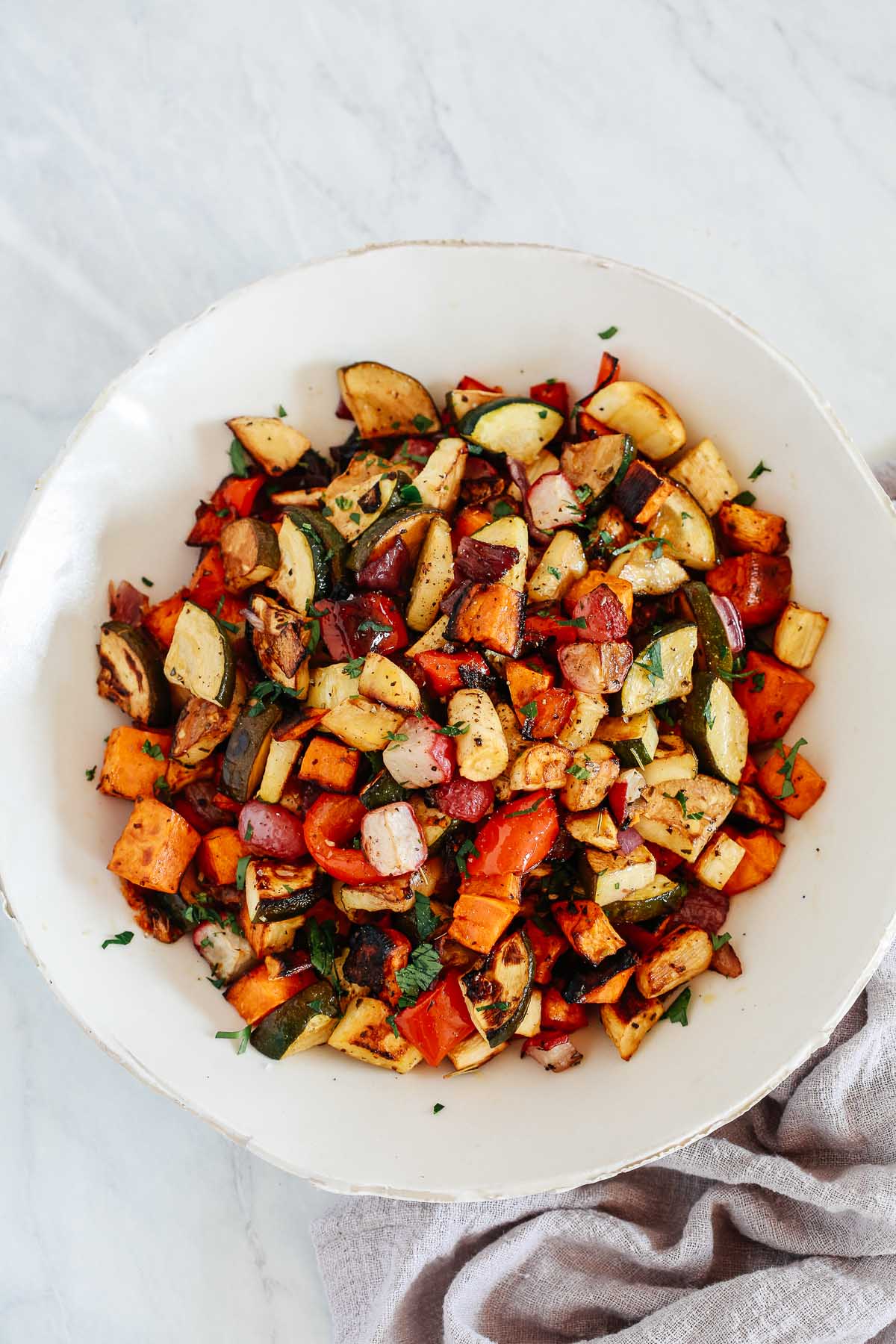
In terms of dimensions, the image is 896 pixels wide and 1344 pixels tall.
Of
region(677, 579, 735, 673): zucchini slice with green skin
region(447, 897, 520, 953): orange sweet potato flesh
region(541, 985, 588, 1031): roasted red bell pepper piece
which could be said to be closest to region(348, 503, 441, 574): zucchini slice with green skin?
region(677, 579, 735, 673): zucchini slice with green skin

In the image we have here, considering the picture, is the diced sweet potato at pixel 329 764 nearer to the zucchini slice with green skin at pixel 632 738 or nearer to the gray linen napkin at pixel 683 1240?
the zucchini slice with green skin at pixel 632 738

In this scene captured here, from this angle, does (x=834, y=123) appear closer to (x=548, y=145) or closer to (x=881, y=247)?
(x=881, y=247)

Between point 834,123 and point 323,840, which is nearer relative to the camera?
point 323,840

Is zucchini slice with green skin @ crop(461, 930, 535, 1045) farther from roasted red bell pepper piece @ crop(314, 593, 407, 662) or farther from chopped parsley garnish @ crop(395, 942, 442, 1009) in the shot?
roasted red bell pepper piece @ crop(314, 593, 407, 662)

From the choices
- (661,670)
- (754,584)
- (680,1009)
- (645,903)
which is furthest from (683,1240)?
(754,584)

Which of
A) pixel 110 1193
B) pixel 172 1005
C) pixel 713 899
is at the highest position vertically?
pixel 713 899

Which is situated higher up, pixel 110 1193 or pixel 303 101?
pixel 303 101

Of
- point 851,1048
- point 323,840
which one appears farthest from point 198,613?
point 851,1048
